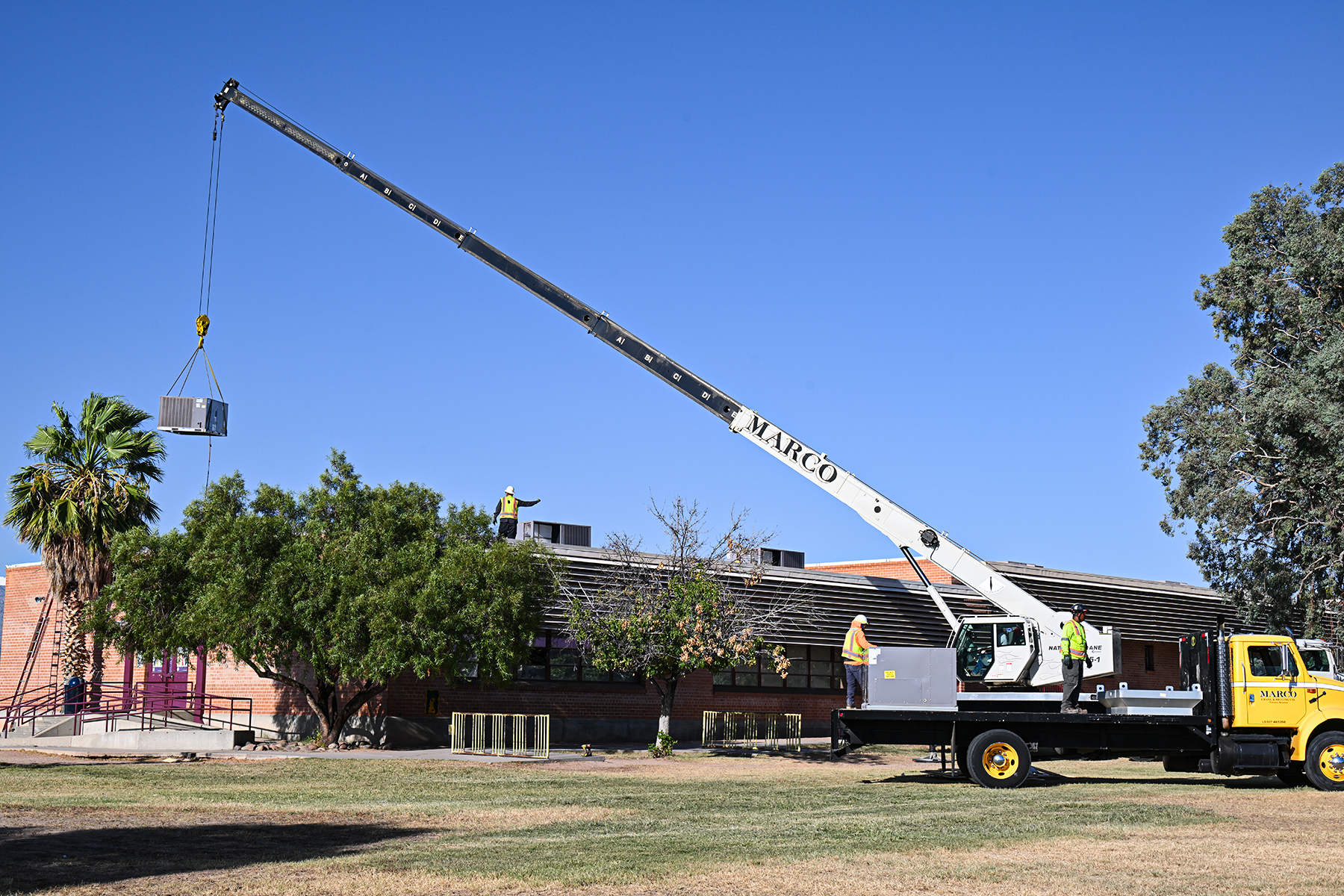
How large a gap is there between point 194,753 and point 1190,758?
1922 cm

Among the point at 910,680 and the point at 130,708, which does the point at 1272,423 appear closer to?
the point at 910,680

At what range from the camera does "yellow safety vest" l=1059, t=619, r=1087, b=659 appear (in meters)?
21.5

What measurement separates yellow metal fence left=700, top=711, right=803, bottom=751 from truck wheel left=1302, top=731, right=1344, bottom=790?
13185 millimetres

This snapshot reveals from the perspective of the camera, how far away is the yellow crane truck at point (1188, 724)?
2056 centimetres

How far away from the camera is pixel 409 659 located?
2725 cm

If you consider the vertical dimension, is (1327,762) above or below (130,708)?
below

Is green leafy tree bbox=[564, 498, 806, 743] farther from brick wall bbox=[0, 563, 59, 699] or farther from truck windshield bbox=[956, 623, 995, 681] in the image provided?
brick wall bbox=[0, 563, 59, 699]

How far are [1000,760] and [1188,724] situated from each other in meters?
3.00

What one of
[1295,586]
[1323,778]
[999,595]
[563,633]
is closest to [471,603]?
[563,633]

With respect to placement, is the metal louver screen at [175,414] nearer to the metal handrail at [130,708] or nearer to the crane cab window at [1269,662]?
the metal handrail at [130,708]

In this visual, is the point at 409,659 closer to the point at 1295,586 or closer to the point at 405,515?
the point at 405,515

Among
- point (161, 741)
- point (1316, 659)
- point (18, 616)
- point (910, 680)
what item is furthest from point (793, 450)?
point (18, 616)

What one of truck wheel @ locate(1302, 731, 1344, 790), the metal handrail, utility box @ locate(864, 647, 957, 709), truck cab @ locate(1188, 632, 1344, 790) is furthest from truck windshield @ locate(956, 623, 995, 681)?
the metal handrail

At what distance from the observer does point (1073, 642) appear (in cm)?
2159
